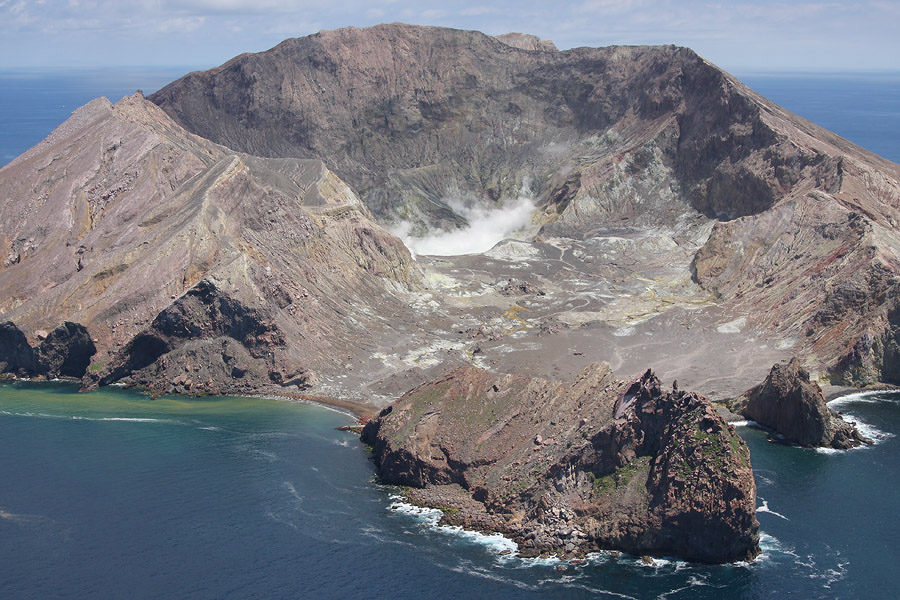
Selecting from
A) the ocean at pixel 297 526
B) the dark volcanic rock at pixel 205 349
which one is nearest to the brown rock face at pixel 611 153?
the ocean at pixel 297 526

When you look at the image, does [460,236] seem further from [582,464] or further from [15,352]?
[582,464]

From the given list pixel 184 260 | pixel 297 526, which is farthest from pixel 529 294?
pixel 297 526

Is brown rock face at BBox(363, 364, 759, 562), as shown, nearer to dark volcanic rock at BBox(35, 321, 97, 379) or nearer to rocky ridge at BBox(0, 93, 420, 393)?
rocky ridge at BBox(0, 93, 420, 393)

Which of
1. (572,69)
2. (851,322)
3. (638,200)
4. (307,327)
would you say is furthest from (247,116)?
(851,322)

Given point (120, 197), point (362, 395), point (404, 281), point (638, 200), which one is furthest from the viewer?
point (638, 200)

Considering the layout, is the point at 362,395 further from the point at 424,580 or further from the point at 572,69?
the point at 572,69

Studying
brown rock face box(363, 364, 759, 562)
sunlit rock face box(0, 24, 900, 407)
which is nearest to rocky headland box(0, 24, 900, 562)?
brown rock face box(363, 364, 759, 562)
